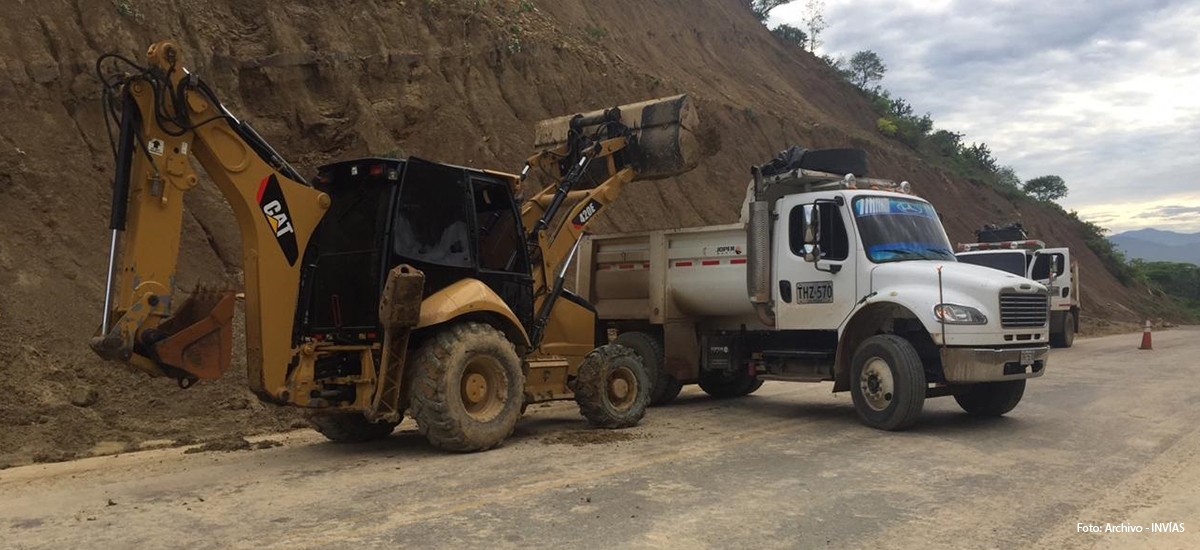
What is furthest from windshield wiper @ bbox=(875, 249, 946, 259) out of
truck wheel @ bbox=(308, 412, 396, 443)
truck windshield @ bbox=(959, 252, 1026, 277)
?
truck windshield @ bbox=(959, 252, 1026, 277)

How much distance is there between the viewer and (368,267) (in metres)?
7.60

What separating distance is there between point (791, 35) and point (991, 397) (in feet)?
150

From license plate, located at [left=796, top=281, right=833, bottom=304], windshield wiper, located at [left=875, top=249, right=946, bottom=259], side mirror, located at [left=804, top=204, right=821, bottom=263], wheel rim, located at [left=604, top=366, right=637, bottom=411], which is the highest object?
side mirror, located at [left=804, top=204, right=821, bottom=263]

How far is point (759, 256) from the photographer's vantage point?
10.4 metres

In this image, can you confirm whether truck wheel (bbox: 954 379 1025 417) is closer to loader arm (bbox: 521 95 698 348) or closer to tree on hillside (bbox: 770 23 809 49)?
loader arm (bbox: 521 95 698 348)

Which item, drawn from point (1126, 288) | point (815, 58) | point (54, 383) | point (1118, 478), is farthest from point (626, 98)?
point (1126, 288)

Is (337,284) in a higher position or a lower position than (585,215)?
lower

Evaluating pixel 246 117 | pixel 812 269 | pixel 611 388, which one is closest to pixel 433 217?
pixel 611 388

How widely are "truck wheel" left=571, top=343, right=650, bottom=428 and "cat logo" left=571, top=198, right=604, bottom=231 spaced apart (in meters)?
1.49

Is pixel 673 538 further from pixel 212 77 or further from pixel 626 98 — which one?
pixel 626 98

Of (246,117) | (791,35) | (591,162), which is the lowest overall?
(591,162)

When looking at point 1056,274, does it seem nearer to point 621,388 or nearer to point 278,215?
point 621,388

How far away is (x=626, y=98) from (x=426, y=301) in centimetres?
1871

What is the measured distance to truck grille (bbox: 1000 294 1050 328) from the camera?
29.0ft
